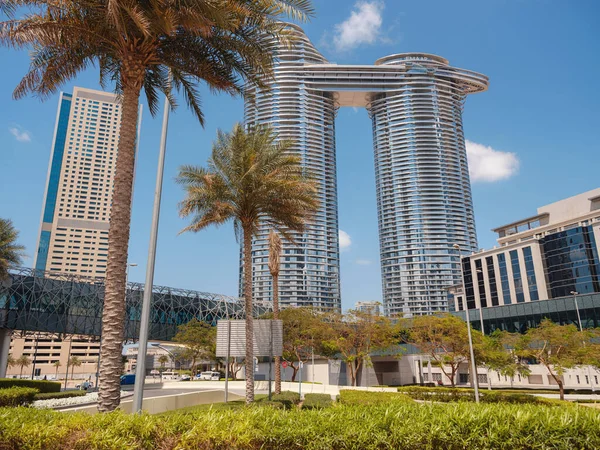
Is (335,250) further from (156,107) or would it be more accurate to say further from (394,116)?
(156,107)

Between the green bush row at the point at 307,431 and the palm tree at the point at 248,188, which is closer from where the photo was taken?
the green bush row at the point at 307,431

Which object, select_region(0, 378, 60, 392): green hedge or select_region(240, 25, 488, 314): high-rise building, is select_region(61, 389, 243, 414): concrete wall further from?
select_region(240, 25, 488, 314): high-rise building

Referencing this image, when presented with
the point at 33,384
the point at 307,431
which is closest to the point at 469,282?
the point at 33,384

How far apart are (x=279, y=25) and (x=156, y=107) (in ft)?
18.5

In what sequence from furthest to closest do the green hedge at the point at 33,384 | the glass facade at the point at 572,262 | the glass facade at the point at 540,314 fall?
the glass facade at the point at 572,262 < the glass facade at the point at 540,314 < the green hedge at the point at 33,384

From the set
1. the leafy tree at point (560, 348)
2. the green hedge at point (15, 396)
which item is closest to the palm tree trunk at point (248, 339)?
the green hedge at point (15, 396)

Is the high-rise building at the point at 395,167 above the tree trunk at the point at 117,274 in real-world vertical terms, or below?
above

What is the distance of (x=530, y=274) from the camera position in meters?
83.1

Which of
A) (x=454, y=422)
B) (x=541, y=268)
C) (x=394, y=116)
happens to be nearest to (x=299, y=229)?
(x=454, y=422)

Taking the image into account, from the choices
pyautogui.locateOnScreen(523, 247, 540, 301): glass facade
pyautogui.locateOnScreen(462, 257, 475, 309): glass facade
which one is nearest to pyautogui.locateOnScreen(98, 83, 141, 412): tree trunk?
pyautogui.locateOnScreen(523, 247, 540, 301): glass facade

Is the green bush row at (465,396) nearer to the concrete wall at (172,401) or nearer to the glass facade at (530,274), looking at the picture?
the concrete wall at (172,401)

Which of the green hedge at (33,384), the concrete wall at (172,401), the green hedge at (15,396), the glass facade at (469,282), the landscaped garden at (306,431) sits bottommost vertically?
the concrete wall at (172,401)

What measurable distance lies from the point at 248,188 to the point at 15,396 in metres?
12.4

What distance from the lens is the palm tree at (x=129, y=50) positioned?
10641 mm
